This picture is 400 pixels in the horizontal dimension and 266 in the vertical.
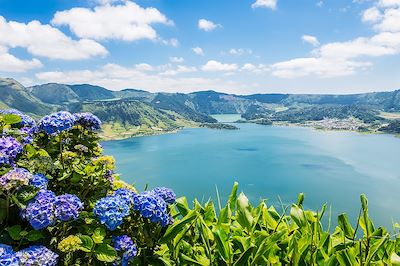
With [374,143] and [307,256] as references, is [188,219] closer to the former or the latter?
[307,256]

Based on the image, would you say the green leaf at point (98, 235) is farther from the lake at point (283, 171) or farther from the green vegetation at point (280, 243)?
the lake at point (283, 171)

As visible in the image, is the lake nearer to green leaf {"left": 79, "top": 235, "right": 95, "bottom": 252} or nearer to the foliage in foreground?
the foliage in foreground

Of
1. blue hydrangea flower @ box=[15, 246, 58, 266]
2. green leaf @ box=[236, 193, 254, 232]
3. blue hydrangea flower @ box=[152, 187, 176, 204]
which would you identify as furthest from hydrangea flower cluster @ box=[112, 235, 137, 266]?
green leaf @ box=[236, 193, 254, 232]

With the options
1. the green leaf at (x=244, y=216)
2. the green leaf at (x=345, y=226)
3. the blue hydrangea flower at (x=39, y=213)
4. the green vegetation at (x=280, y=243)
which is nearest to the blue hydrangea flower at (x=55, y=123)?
the blue hydrangea flower at (x=39, y=213)

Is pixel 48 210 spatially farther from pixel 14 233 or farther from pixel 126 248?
pixel 126 248

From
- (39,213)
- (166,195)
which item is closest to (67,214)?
(39,213)

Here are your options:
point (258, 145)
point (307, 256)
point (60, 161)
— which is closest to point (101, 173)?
point (60, 161)
